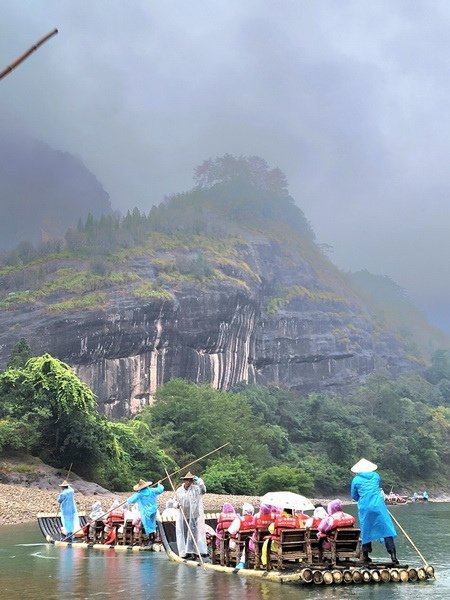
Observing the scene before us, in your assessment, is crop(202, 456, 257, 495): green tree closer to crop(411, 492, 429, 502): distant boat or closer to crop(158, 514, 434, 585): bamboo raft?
crop(411, 492, 429, 502): distant boat

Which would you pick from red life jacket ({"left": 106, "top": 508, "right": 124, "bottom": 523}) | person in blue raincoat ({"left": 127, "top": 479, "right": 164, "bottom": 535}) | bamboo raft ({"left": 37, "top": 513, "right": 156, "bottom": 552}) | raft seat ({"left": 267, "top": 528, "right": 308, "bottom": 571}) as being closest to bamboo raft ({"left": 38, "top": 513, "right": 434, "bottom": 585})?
raft seat ({"left": 267, "top": 528, "right": 308, "bottom": 571})

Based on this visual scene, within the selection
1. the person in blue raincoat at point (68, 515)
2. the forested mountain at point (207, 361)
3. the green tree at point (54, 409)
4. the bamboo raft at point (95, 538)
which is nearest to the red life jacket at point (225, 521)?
the bamboo raft at point (95, 538)

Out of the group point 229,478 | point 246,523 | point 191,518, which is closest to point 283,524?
point 246,523

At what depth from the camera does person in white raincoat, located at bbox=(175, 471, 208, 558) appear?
16609mm

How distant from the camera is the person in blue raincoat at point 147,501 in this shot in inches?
749

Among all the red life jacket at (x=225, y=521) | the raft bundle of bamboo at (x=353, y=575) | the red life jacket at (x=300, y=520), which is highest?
the red life jacket at (x=300, y=520)

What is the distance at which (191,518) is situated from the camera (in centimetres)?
1655

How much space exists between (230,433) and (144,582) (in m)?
52.6

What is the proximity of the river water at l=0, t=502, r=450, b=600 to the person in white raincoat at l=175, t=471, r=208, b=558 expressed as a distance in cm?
58

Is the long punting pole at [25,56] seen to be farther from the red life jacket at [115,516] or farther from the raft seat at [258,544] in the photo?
the red life jacket at [115,516]

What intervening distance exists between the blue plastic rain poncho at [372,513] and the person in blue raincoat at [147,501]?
6.11 metres

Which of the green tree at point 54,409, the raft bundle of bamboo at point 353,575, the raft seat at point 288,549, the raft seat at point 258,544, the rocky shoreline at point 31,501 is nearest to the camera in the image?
the raft bundle of bamboo at point 353,575

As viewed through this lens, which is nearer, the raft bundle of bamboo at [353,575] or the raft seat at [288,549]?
the raft bundle of bamboo at [353,575]

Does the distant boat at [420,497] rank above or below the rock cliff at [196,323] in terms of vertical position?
below
